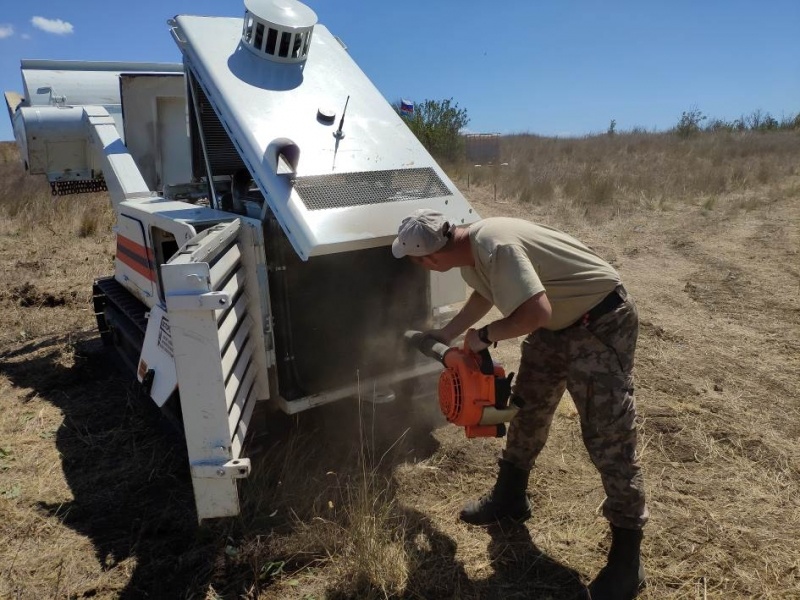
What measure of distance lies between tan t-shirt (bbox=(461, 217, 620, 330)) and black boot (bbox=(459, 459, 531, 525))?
80cm

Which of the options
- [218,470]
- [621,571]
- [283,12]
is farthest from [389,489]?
[283,12]

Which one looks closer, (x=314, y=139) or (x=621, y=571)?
(x=621, y=571)

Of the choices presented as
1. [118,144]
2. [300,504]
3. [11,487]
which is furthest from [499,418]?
[118,144]

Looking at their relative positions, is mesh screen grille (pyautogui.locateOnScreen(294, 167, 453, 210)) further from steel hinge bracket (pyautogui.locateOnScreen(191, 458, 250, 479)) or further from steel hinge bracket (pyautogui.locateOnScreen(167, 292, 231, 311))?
steel hinge bracket (pyautogui.locateOnScreen(191, 458, 250, 479))

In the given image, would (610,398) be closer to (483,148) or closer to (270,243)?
(270,243)

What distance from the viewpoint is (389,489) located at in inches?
129

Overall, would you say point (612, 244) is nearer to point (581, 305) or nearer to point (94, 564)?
point (581, 305)

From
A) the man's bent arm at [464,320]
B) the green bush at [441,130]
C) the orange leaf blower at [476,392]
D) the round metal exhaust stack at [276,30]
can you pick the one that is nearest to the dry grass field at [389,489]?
the orange leaf blower at [476,392]

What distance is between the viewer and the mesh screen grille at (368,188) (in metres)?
3.11

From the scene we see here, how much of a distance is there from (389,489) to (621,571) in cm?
121

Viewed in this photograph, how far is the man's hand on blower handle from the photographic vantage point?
2.28 m

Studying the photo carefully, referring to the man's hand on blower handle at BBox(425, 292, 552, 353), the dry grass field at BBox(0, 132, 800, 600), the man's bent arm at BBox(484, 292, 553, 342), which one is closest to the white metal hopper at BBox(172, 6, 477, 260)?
the man's hand on blower handle at BBox(425, 292, 552, 353)

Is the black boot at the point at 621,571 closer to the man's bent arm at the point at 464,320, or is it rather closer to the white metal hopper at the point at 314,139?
the man's bent arm at the point at 464,320

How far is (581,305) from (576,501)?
3.90 ft
